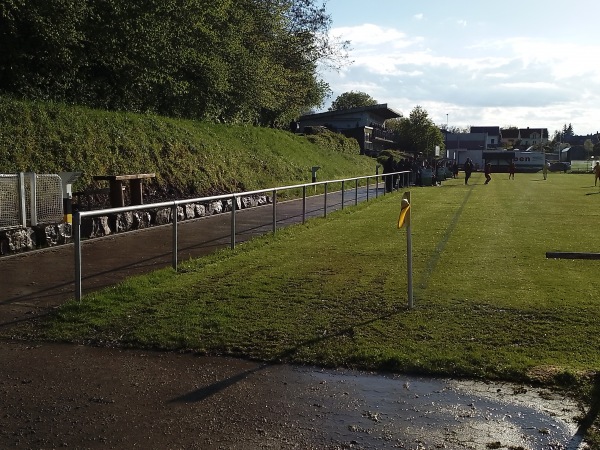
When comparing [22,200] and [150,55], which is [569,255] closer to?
[22,200]

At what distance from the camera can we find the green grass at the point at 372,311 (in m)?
5.83

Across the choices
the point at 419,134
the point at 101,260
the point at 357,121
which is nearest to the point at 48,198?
the point at 101,260

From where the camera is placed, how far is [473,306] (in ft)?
25.1

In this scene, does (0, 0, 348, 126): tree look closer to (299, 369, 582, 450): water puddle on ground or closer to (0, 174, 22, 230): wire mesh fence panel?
(0, 174, 22, 230): wire mesh fence panel

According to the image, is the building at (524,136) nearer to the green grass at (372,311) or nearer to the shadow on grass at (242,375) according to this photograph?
the green grass at (372,311)

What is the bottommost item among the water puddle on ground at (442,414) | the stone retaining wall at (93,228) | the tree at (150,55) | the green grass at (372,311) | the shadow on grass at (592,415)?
the water puddle on ground at (442,414)

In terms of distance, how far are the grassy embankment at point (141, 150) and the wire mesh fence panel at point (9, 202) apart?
2.85 metres

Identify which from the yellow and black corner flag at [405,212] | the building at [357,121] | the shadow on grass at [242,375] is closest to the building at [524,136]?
the building at [357,121]

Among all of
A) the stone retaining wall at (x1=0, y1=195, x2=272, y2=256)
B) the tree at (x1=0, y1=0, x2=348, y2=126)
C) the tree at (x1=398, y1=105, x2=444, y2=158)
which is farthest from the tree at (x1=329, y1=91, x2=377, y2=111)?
the stone retaining wall at (x1=0, y1=195, x2=272, y2=256)

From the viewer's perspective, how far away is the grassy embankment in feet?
50.0

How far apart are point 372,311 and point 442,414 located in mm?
2780

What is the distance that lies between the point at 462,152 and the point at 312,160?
7406 cm

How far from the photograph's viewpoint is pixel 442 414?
15.3ft

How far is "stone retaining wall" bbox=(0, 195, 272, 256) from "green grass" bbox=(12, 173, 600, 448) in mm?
2903
